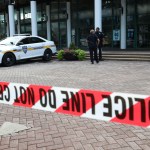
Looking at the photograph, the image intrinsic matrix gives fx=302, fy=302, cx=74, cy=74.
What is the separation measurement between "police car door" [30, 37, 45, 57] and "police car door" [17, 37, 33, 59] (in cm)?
30

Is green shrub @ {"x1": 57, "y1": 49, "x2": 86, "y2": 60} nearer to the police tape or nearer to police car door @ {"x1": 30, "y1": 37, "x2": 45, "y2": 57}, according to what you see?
police car door @ {"x1": 30, "y1": 37, "x2": 45, "y2": 57}

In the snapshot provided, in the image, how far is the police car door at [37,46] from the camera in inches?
669

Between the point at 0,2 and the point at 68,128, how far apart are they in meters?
23.5

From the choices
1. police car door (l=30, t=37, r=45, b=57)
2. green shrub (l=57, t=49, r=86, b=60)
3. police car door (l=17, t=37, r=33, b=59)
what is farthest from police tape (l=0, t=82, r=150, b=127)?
green shrub (l=57, t=49, r=86, b=60)

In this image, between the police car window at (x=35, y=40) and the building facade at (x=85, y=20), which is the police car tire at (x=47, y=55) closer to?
the police car window at (x=35, y=40)

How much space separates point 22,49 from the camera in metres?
16.3

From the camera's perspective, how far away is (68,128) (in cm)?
550

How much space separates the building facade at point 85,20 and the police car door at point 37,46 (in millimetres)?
3672

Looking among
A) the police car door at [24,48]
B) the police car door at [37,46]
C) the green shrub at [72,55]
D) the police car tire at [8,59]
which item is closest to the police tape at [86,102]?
the police car tire at [8,59]

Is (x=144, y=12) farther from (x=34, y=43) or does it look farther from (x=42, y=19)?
(x=42, y=19)

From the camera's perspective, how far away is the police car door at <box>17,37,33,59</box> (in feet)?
53.3

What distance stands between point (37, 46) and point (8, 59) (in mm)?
2097

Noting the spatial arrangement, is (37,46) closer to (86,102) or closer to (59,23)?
(59,23)

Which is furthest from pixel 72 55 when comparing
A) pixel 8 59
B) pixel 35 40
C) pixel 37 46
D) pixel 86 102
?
pixel 86 102
